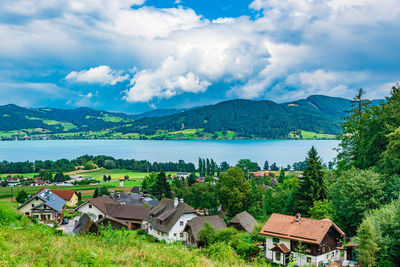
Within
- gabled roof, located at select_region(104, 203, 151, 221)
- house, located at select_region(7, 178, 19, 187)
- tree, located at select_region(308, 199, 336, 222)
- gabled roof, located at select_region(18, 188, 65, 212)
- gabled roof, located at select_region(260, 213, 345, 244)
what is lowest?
house, located at select_region(7, 178, 19, 187)

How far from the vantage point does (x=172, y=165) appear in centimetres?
10825

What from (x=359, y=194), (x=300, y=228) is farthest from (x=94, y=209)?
(x=359, y=194)

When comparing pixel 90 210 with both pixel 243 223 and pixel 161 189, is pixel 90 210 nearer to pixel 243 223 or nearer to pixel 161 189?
pixel 161 189

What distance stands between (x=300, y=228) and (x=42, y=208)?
3274 centimetres

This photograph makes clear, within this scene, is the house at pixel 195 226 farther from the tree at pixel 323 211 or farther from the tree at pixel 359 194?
the tree at pixel 359 194

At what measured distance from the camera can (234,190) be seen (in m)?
38.7

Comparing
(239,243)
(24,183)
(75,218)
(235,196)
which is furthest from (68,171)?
(239,243)

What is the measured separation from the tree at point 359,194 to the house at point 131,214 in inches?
923

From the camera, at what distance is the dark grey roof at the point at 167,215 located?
32.9m

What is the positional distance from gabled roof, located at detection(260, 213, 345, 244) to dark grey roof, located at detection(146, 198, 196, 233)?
1150cm

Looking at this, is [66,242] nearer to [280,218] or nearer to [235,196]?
[280,218]

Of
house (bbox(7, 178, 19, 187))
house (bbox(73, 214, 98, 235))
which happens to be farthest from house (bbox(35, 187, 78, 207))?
house (bbox(7, 178, 19, 187))

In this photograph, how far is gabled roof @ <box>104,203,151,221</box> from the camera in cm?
3940

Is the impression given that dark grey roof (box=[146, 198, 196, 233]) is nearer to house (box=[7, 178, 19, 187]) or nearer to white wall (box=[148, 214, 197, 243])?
white wall (box=[148, 214, 197, 243])
